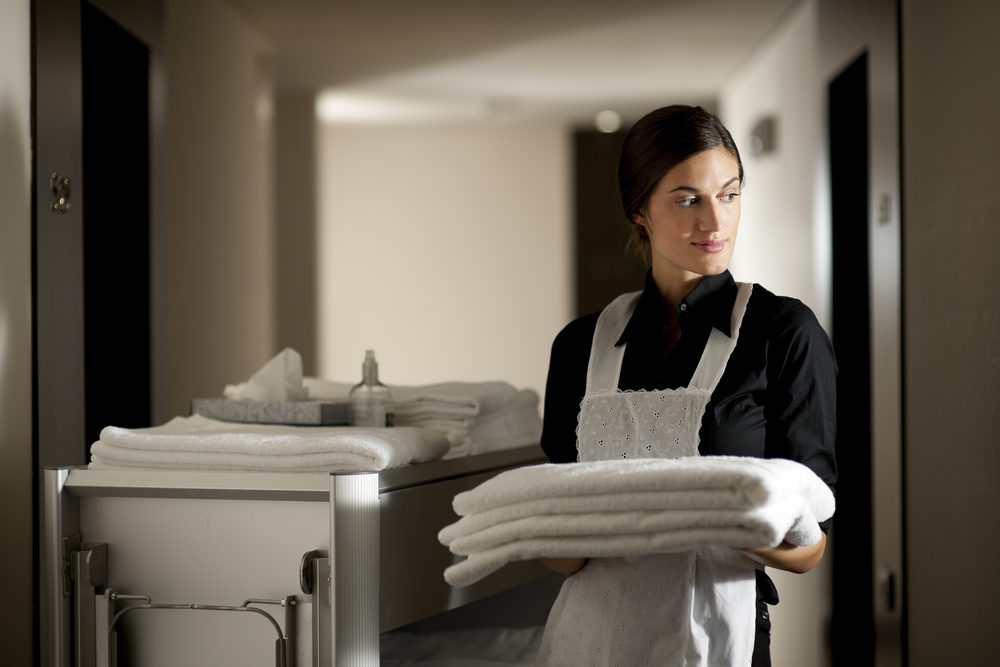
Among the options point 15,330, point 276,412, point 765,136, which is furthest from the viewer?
point 765,136

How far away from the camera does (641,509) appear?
33.4 inches

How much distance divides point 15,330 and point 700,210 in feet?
4.19

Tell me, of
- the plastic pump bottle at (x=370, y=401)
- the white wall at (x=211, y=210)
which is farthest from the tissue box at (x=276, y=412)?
the white wall at (x=211, y=210)

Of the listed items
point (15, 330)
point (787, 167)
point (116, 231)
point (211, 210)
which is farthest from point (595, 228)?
point (15, 330)

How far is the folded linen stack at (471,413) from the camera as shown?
141cm

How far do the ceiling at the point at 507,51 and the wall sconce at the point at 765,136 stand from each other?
0.32 meters

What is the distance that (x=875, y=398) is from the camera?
254 centimetres

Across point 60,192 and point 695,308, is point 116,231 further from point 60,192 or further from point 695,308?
point 695,308

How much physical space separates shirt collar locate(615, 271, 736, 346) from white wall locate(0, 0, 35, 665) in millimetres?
1148

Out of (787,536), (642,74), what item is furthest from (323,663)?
(642,74)

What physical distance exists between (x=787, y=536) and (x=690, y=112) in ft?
1.47

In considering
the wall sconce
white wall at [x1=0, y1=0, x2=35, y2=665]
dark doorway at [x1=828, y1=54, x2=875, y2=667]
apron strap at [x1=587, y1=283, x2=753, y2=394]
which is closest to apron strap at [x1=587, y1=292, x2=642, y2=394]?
apron strap at [x1=587, y1=283, x2=753, y2=394]

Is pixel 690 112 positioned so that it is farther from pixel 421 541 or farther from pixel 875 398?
pixel 875 398

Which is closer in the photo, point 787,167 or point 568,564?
point 568,564
